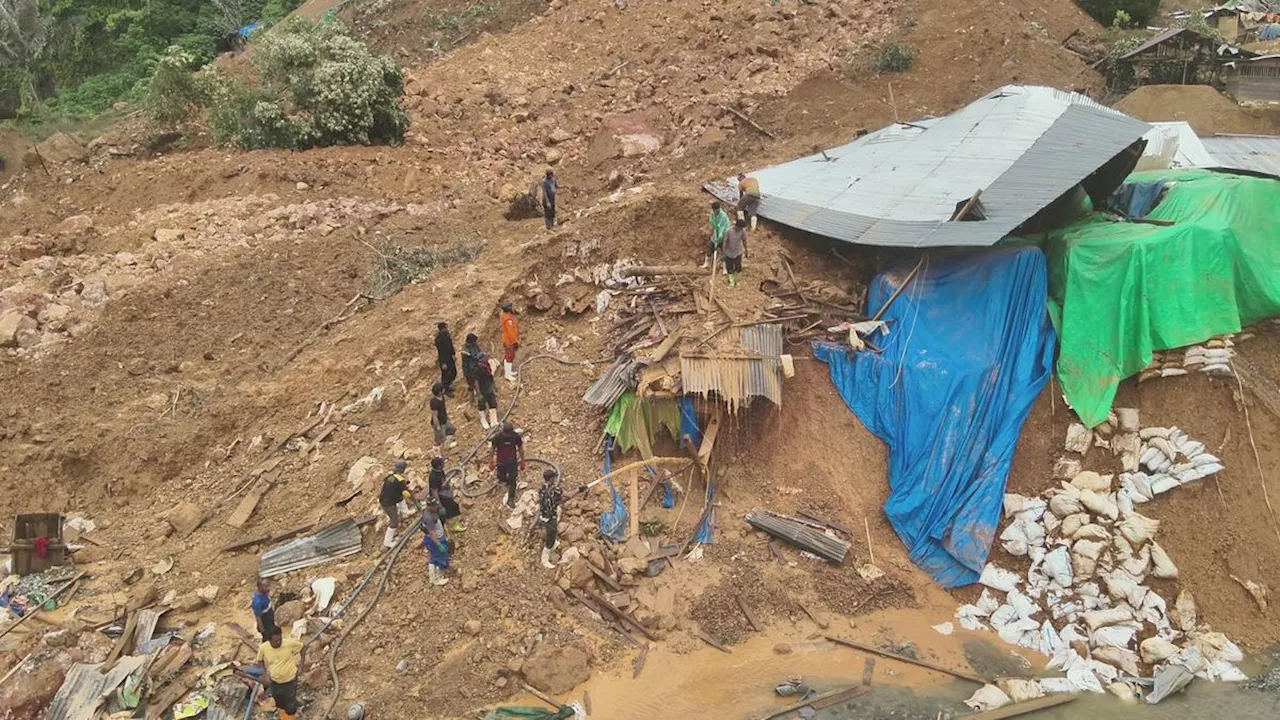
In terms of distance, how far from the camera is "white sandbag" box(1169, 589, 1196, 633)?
875 centimetres

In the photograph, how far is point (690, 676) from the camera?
27.3 ft

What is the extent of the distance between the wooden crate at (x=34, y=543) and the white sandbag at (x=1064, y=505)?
12.1 m

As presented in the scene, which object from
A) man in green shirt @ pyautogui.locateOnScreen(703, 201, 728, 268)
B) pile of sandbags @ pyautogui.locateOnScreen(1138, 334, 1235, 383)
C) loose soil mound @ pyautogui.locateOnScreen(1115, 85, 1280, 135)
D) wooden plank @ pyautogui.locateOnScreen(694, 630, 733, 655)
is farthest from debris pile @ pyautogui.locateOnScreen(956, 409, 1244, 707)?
loose soil mound @ pyautogui.locateOnScreen(1115, 85, 1280, 135)

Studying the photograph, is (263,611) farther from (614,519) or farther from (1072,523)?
(1072,523)

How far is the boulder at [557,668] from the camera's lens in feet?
26.5

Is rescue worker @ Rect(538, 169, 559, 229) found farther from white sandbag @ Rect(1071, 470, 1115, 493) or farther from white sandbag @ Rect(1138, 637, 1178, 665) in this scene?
white sandbag @ Rect(1138, 637, 1178, 665)

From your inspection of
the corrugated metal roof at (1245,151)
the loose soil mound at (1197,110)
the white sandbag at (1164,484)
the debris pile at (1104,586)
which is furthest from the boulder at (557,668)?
→ the loose soil mound at (1197,110)

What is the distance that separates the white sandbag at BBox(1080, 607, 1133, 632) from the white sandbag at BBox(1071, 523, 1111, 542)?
0.80 m

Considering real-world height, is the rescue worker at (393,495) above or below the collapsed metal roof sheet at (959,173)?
below

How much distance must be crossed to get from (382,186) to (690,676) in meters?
13.6

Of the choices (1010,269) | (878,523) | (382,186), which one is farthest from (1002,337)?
(382,186)

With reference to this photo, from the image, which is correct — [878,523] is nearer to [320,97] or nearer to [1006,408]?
[1006,408]

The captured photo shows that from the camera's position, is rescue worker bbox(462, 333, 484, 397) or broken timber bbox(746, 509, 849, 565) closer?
broken timber bbox(746, 509, 849, 565)

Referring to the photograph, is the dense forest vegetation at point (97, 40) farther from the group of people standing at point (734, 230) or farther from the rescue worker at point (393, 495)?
the rescue worker at point (393, 495)
